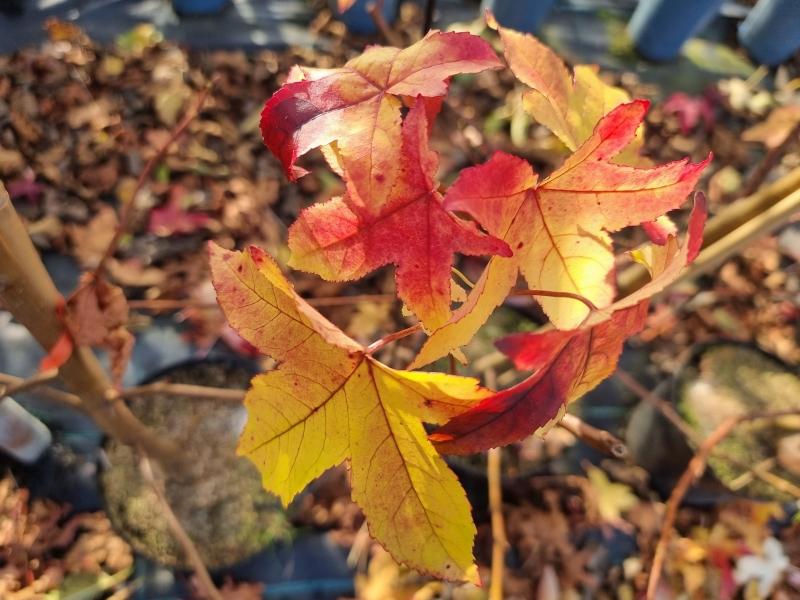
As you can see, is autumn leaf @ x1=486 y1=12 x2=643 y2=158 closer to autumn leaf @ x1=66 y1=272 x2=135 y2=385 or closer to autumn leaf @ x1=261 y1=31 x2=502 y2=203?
autumn leaf @ x1=261 y1=31 x2=502 y2=203

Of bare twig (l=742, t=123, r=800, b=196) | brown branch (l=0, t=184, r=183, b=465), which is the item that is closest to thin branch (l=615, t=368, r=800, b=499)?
bare twig (l=742, t=123, r=800, b=196)

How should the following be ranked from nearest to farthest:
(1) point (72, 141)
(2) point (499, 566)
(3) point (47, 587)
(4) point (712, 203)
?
(2) point (499, 566) < (3) point (47, 587) < (1) point (72, 141) < (4) point (712, 203)

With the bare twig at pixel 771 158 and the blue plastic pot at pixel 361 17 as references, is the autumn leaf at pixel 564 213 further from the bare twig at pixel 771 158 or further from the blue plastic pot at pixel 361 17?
the blue plastic pot at pixel 361 17

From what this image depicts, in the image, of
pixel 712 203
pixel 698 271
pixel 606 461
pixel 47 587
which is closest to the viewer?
pixel 698 271

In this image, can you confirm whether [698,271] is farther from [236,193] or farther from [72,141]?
[72,141]

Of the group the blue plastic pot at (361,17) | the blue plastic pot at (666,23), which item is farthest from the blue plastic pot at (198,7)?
the blue plastic pot at (666,23)

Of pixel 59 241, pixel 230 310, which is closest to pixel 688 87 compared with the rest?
pixel 59 241
